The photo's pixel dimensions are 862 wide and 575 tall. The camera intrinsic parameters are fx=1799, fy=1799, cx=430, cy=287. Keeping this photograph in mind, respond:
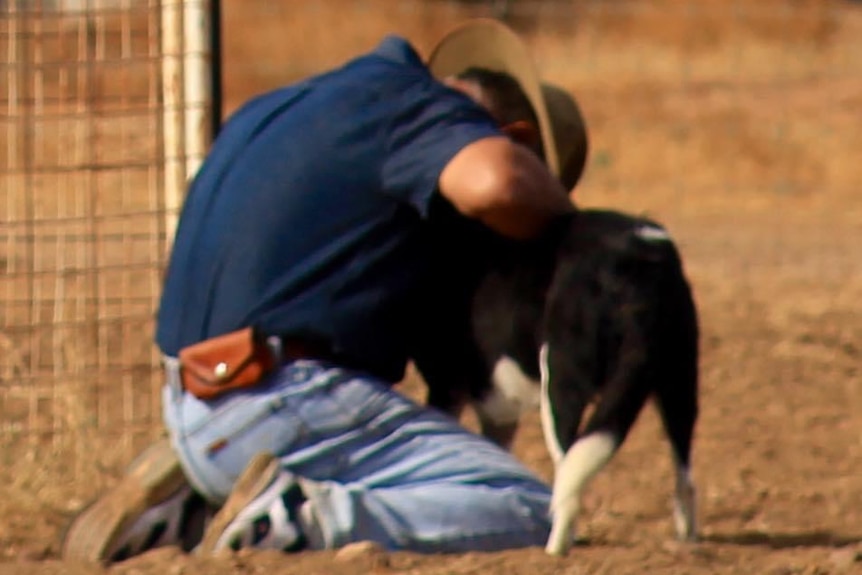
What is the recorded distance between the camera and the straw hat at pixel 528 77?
179 inches

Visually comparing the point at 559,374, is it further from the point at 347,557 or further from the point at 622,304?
the point at 347,557

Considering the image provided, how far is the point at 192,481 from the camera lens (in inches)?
174

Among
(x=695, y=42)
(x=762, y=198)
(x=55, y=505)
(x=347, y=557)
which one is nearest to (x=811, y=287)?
(x=762, y=198)

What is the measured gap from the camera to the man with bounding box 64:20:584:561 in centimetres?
411

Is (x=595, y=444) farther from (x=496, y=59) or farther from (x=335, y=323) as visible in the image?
(x=496, y=59)

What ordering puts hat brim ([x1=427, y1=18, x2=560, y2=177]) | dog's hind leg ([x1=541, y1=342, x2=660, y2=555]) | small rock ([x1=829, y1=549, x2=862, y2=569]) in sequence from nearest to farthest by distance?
1. small rock ([x1=829, y1=549, x2=862, y2=569])
2. dog's hind leg ([x1=541, y1=342, x2=660, y2=555])
3. hat brim ([x1=427, y1=18, x2=560, y2=177])

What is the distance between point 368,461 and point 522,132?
894mm

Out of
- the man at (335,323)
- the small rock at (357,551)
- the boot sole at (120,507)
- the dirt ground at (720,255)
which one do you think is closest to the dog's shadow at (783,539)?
the dirt ground at (720,255)

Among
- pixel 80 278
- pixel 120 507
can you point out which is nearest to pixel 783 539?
pixel 120 507

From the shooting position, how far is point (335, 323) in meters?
4.18

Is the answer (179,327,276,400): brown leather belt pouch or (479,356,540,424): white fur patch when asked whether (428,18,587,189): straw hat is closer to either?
(479,356,540,424): white fur patch

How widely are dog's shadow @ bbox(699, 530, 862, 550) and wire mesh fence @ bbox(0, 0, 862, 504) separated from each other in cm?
177

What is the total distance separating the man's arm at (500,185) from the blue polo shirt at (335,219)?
0.07 meters

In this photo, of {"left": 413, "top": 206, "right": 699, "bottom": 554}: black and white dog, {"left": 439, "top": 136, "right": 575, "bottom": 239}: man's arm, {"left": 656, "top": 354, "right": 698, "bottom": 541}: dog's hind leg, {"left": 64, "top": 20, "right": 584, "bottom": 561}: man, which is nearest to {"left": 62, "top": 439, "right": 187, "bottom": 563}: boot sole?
{"left": 64, "top": 20, "right": 584, "bottom": 561}: man
